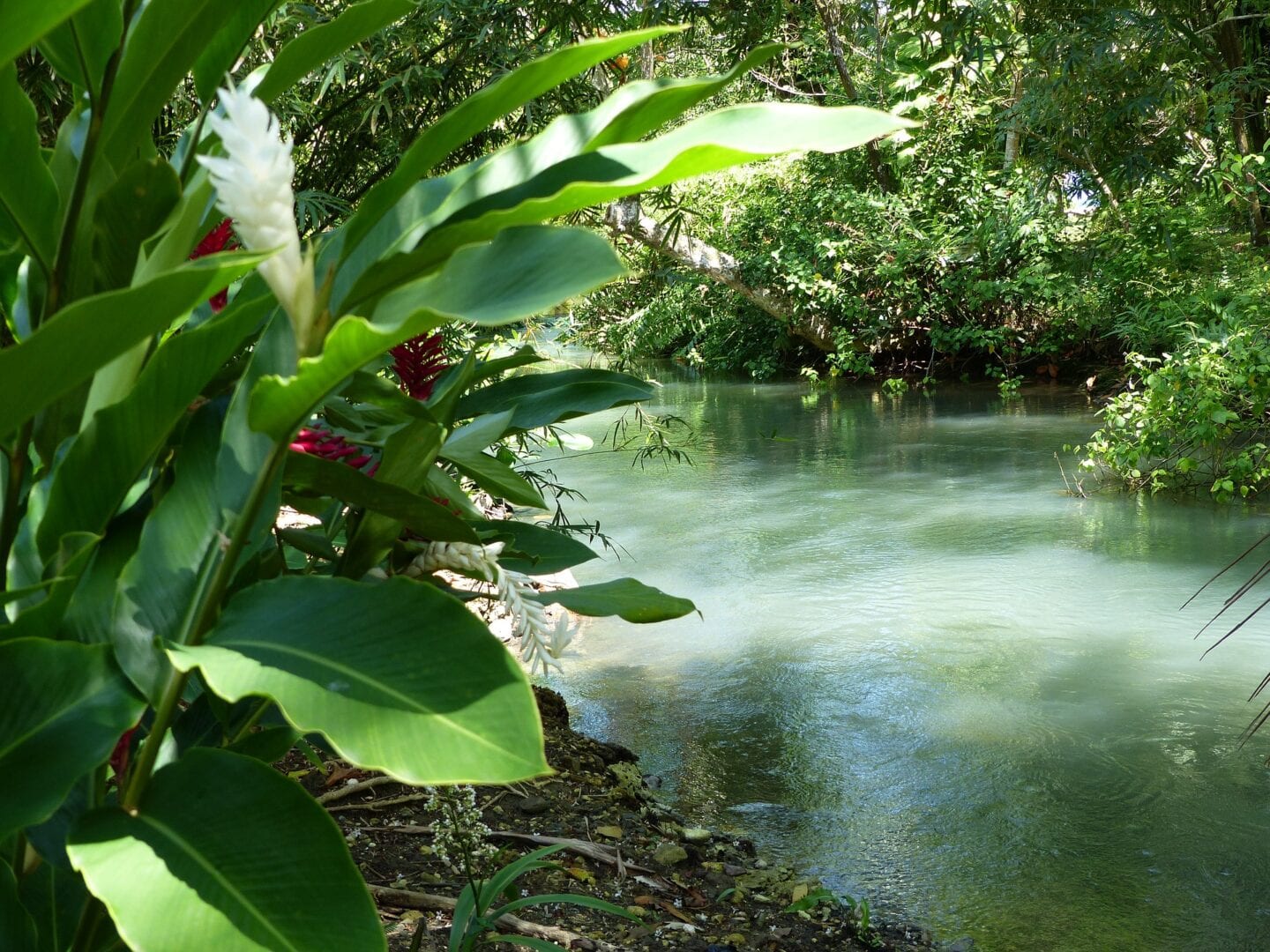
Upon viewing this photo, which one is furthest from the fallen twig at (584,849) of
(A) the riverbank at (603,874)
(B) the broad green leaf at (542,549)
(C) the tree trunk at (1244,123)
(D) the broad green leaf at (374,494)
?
(C) the tree trunk at (1244,123)

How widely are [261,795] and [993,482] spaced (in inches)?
226

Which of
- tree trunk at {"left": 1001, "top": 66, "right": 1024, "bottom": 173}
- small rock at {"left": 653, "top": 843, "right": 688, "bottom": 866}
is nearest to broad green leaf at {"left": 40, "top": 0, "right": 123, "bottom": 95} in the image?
small rock at {"left": 653, "top": 843, "right": 688, "bottom": 866}

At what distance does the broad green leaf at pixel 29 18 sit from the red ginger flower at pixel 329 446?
0.29m

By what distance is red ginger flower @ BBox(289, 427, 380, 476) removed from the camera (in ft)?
2.55

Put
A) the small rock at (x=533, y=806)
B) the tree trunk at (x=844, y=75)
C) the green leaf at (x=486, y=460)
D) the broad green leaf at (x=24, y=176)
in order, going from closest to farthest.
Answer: the broad green leaf at (x=24, y=176)
the green leaf at (x=486, y=460)
the small rock at (x=533, y=806)
the tree trunk at (x=844, y=75)

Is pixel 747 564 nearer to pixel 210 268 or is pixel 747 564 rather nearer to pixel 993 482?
pixel 993 482

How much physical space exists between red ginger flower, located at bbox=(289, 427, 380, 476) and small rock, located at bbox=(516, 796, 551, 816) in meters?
1.40

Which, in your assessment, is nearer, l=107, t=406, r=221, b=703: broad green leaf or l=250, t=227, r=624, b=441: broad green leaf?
l=250, t=227, r=624, b=441: broad green leaf

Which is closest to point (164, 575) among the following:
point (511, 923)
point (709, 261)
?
point (511, 923)

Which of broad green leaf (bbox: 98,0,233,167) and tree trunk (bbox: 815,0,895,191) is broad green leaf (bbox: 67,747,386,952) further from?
tree trunk (bbox: 815,0,895,191)

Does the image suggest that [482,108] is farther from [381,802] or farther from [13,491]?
[381,802]

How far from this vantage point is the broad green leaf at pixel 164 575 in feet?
2.00

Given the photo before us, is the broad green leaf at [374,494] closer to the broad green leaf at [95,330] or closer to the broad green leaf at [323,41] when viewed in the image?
the broad green leaf at [95,330]

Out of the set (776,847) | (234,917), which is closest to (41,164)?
(234,917)
